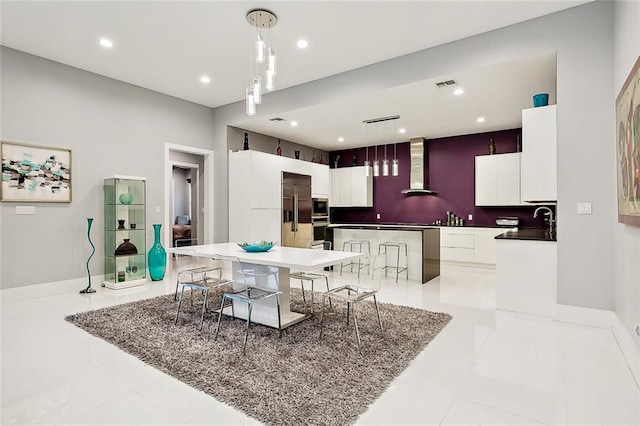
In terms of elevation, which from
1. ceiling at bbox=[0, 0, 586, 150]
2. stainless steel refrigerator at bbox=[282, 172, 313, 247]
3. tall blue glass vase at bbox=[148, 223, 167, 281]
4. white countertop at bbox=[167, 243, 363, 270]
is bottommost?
tall blue glass vase at bbox=[148, 223, 167, 281]

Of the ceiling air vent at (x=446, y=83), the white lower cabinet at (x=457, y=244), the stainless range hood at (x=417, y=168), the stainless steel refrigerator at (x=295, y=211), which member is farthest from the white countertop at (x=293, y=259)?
the stainless range hood at (x=417, y=168)

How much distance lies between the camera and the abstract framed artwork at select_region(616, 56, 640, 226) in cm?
218

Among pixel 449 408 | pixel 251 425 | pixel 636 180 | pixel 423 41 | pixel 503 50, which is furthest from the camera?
pixel 423 41

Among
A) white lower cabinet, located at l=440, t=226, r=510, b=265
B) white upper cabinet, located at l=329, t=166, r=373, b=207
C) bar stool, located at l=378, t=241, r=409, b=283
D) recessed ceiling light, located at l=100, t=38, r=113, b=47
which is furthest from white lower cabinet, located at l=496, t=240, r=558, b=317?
recessed ceiling light, located at l=100, t=38, r=113, b=47

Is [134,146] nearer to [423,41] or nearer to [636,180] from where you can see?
[423,41]

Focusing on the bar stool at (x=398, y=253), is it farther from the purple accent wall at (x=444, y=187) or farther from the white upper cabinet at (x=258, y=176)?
the purple accent wall at (x=444, y=187)

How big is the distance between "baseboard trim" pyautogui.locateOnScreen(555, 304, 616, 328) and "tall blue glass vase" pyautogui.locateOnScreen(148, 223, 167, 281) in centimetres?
530

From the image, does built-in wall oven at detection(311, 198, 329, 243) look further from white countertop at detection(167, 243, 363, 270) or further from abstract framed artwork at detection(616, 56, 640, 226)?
abstract framed artwork at detection(616, 56, 640, 226)

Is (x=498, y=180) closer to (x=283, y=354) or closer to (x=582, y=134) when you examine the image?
(x=582, y=134)

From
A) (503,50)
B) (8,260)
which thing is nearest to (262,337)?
(8,260)

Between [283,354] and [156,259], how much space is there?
357 centimetres

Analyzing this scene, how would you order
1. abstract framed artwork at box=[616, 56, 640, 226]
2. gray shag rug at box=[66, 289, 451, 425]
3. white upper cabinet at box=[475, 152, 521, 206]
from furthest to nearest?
white upper cabinet at box=[475, 152, 521, 206] → abstract framed artwork at box=[616, 56, 640, 226] → gray shag rug at box=[66, 289, 451, 425]

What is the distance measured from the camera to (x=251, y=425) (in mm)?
1808

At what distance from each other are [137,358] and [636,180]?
372 cm
